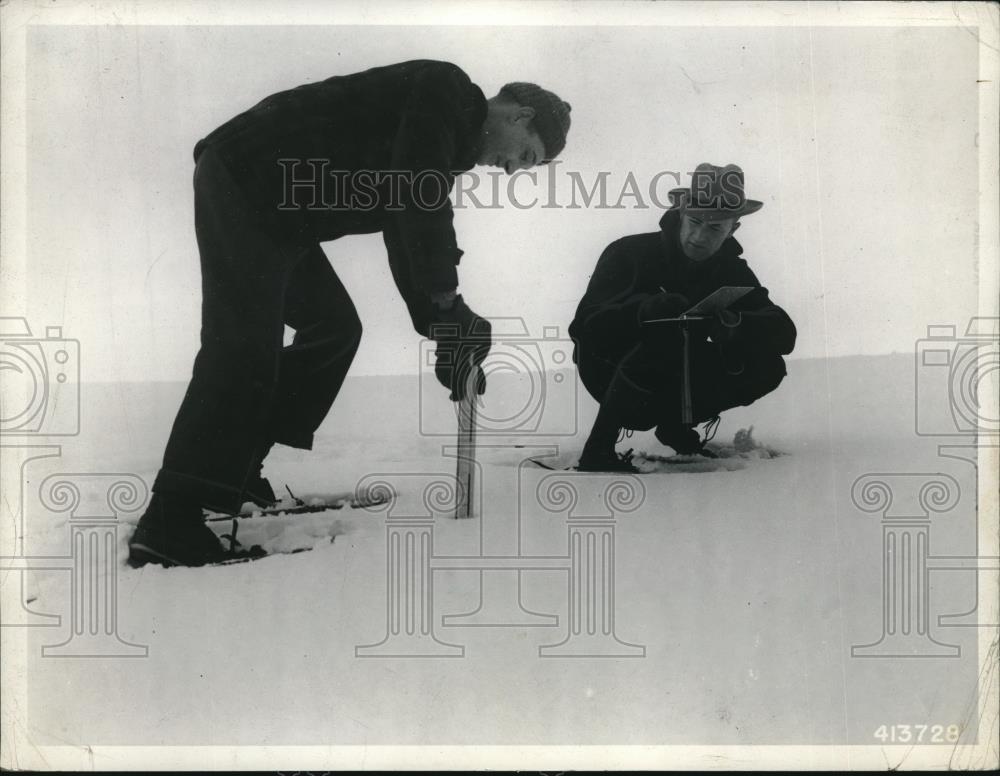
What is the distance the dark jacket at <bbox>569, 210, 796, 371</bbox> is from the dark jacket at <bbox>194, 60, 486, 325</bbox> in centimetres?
38

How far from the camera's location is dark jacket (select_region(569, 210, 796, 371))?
2.20 meters

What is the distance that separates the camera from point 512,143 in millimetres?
2205

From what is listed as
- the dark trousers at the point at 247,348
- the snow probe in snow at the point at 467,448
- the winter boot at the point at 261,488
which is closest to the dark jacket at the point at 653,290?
the snow probe in snow at the point at 467,448

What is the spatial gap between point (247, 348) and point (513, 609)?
3.11ft

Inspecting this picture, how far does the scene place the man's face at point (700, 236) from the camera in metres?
2.23

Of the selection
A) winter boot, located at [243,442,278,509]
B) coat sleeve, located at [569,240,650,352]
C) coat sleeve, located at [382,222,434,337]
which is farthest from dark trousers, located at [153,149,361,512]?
coat sleeve, located at [569,240,650,352]

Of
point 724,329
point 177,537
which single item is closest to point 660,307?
point 724,329

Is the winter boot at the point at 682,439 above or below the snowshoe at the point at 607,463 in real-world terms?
above

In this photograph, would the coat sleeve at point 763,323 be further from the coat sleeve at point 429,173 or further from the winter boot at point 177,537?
the winter boot at point 177,537

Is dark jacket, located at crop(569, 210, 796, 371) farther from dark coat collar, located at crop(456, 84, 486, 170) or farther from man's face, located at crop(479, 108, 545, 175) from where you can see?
dark coat collar, located at crop(456, 84, 486, 170)

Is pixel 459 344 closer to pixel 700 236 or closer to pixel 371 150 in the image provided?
pixel 371 150

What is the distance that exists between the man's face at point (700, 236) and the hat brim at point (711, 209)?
0.04 ft

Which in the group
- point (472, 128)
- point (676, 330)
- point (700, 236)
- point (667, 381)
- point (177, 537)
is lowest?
point (177, 537)

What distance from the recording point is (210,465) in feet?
7.10
